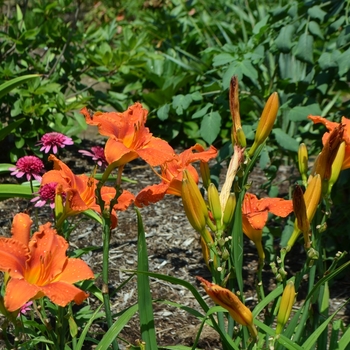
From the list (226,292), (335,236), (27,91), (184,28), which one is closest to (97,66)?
(27,91)

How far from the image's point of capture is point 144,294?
165 centimetres

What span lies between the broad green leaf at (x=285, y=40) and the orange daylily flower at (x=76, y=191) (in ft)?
4.36

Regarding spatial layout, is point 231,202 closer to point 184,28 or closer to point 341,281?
point 341,281

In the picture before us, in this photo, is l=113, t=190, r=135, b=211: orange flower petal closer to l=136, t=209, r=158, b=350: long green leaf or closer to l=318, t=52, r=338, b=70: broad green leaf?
l=136, t=209, r=158, b=350: long green leaf

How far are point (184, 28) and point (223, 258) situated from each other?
137 inches

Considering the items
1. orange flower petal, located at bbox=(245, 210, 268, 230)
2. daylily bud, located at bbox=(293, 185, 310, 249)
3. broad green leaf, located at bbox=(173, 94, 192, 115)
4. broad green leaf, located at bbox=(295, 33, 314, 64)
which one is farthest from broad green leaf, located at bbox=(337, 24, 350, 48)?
daylily bud, located at bbox=(293, 185, 310, 249)

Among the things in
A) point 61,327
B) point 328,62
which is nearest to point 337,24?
point 328,62

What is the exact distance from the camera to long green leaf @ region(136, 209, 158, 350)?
162 cm

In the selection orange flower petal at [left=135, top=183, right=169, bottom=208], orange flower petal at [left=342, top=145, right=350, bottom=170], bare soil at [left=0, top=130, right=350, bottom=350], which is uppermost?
orange flower petal at [left=342, top=145, right=350, bottom=170]

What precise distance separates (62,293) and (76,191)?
0.98ft

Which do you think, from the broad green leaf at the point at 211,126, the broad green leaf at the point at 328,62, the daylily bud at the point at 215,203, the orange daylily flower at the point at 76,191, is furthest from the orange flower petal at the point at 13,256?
the broad green leaf at the point at 328,62

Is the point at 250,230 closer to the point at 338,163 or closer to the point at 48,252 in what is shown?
the point at 338,163

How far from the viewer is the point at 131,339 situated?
2.59 m

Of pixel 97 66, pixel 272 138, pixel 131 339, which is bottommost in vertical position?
pixel 131 339
